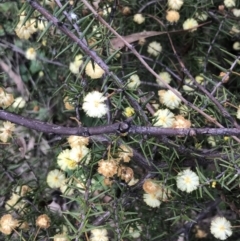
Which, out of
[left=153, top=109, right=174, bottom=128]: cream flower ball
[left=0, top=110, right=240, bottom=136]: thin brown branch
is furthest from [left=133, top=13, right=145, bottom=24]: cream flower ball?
[left=0, top=110, right=240, bottom=136]: thin brown branch

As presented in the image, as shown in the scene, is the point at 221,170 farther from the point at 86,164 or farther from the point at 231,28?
the point at 231,28

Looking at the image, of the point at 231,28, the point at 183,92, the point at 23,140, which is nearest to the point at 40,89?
the point at 23,140

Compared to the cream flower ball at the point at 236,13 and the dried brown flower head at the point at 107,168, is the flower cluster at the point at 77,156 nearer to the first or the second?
the dried brown flower head at the point at 107,168

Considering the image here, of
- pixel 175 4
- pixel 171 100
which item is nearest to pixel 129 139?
pixel 171 100

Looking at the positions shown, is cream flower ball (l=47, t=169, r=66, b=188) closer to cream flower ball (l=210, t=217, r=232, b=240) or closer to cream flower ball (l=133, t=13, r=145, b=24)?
cream flower ball (l=210, t=217, r=232, b=240)

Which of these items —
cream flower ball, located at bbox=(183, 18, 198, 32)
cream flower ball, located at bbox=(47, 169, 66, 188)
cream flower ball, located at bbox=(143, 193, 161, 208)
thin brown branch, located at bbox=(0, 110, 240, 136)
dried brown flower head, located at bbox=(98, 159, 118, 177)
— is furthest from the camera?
cream flower ball, located at bbox=(183, 18, 198, 32)

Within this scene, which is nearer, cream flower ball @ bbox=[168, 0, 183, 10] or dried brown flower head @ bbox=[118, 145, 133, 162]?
dried brown flower head @ bbox=[118, 145, 133, 162]

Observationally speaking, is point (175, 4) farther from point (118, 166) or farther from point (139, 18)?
point (118, 166)
